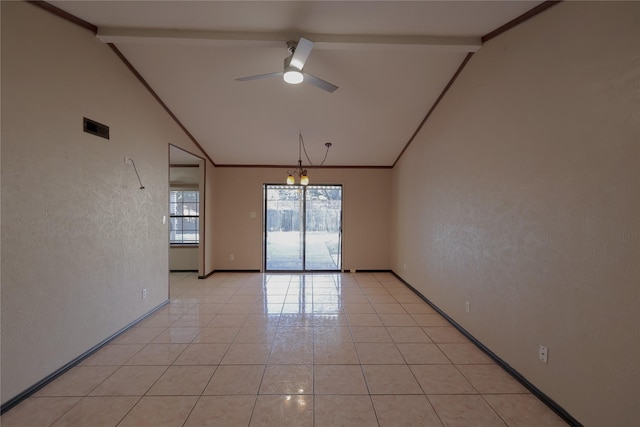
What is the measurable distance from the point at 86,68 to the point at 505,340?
4.66 m

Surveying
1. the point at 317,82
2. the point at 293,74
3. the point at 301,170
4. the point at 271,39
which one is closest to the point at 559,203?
the point at 317,82

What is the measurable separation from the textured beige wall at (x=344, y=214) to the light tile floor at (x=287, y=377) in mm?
2435

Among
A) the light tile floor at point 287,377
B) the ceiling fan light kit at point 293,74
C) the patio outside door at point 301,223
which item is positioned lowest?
the light tile floor at point 287,377

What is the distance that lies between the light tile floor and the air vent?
219 cm

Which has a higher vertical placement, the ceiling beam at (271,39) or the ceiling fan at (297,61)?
the ceiling beam at (271,39)

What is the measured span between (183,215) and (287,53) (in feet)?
15.6

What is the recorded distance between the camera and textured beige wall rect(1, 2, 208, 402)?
1.96 meters

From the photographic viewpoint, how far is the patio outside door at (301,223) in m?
6.33

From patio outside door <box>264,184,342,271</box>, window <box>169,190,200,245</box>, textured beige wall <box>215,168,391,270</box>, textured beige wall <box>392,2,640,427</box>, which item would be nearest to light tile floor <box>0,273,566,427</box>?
textured beige wall <box>392,2,640,427</box>

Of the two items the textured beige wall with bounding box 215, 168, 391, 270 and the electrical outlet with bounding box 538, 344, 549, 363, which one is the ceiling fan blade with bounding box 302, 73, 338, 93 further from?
the textured beige wall with bounding box 215, 168, 391, 270

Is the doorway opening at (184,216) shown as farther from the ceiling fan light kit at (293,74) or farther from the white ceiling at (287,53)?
the ceiling fan light kit at (293,74)

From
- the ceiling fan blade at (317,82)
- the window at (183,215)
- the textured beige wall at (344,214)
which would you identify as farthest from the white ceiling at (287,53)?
the window at (183,215)

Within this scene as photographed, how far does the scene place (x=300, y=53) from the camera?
2.43 m

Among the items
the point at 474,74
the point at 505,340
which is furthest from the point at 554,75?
the point at 505,340
